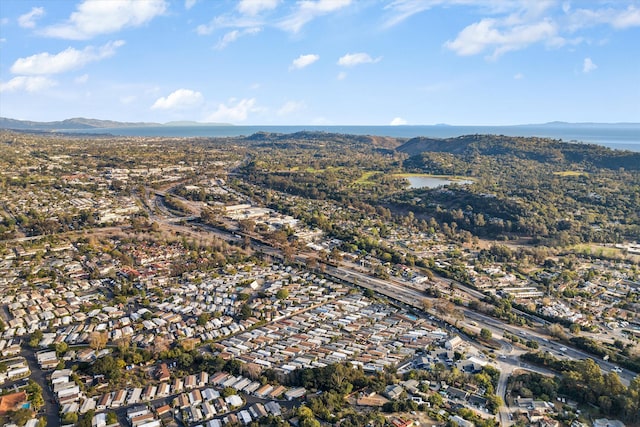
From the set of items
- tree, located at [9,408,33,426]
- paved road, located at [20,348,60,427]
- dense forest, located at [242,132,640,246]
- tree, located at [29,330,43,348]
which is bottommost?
paved road, located at [20,348,60,427]

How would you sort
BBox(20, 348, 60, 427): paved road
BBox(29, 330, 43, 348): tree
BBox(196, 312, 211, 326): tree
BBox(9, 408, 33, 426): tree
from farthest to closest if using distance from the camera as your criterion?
BBox(196, 312, 211, 326): tree
BBox(29, 330, 43, 348): tree
BBox(20, 348, 60, 427): paved road
BBox(9, 408, 33, 426): tree

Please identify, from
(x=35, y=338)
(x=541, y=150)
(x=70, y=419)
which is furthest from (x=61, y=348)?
(x=541, y=150)

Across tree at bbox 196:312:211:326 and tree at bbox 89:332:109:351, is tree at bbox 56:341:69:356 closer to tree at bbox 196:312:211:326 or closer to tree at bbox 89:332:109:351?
tree at bbox 89:332:109:351

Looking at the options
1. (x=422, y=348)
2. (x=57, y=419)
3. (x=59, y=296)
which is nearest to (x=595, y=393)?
(x=422, y=348)

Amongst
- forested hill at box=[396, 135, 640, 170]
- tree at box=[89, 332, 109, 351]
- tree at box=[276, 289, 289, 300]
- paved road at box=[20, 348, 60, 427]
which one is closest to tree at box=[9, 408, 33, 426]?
paved road at box=[20, 348, 60, 427]

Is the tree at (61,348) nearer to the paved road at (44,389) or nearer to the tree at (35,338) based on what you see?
the paved road at (44,389)

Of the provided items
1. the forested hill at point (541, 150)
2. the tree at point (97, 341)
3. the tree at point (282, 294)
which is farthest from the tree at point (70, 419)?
the forested hill at point (541, 150)

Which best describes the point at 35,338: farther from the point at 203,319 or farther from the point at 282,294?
the point at 282,294

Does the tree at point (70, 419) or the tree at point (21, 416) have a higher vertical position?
the tree at point (21, 416)
